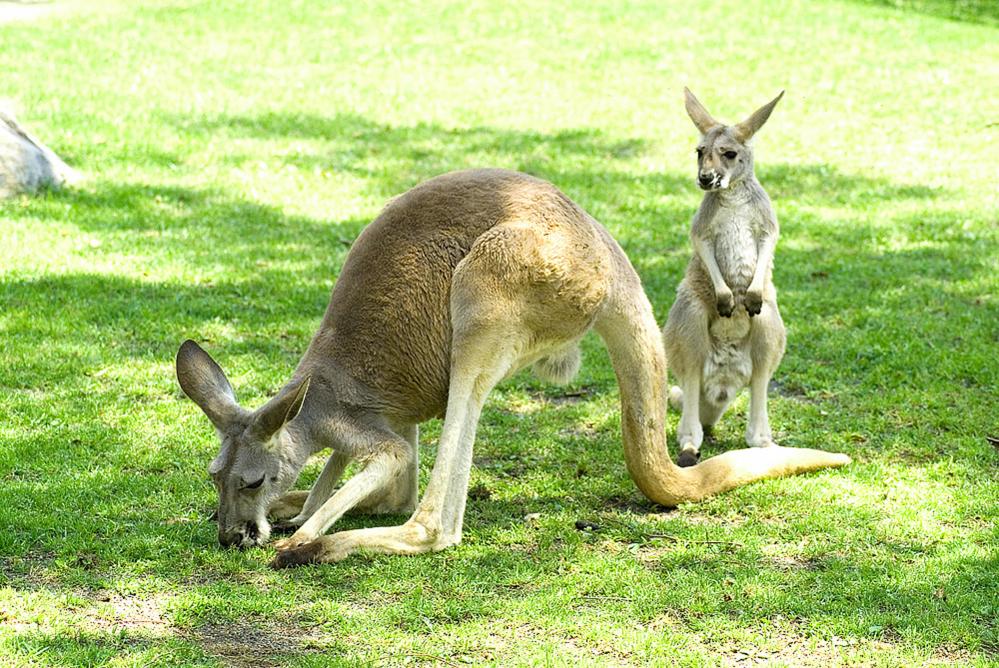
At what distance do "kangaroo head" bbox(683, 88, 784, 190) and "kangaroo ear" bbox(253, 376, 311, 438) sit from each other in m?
1.99

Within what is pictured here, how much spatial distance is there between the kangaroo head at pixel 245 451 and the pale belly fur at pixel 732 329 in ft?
6.08

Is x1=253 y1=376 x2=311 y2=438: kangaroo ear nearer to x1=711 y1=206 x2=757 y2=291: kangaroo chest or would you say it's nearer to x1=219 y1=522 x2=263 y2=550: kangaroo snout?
x1=219 y1=522 x2=263 y2=550: kangaroo snout

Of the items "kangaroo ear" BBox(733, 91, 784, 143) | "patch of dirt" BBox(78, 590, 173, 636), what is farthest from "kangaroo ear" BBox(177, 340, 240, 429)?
"kangaroo ear" BBox(733, 91, 784, 143)

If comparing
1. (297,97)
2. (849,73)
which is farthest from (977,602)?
(849,73)

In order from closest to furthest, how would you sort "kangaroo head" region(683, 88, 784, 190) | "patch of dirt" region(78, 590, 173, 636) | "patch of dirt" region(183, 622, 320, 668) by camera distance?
"patch of dirt" region(183, 622, 320, 668)
"patch of dirt" region(78, 590, 173, 636)
"kangaroo head" region(683, 88, 784, 190)

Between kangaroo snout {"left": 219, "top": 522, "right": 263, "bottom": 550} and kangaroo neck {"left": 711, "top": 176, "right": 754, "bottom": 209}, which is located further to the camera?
kangaroo neck {"left": 711, "top": 176, "right": 754, "bottom": 209}

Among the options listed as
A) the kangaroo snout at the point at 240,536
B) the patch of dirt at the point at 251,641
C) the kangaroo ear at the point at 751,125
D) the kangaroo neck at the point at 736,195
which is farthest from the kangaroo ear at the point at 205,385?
the kangaroo ear at the point at 751,125

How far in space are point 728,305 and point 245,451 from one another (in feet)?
6.91

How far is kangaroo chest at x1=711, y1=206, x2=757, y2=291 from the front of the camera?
5430 millimetres

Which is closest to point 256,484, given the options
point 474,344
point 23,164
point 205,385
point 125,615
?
point 205,385

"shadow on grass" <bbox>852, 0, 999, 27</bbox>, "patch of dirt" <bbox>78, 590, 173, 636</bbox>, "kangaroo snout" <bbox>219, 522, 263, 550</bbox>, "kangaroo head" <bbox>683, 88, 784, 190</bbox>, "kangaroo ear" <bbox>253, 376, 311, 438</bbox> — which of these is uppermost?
"shadow on grass" <bbox>852, 0, 999, 27</bbox>

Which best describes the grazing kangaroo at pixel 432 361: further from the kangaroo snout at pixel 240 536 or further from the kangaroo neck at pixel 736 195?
the kangaroo neck at pixel 736 195

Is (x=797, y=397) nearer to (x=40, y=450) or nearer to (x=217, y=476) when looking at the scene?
(x=217, y=476)

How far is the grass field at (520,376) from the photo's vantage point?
3973 millimetres
